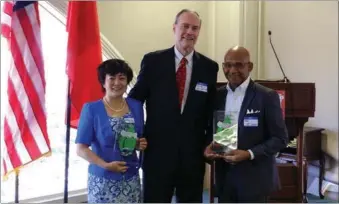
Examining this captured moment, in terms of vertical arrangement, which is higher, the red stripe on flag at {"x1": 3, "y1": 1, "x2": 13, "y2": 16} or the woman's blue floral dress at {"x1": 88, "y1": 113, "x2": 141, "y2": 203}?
the red stripe on flag at {"x1": 3, "y1": 1, "x2": 13, "y2": 16}

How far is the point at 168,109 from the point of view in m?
2.12

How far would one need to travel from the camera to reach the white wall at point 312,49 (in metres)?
4.66

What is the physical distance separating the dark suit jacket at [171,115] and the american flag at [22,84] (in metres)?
1.02

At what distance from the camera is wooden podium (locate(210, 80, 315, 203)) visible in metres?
3.55

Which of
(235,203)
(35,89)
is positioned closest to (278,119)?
(235,203)

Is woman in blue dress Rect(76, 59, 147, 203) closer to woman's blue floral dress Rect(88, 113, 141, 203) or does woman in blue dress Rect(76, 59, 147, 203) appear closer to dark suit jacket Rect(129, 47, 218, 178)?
woman's blue floral dress Rect(88, 113, 141, 203)

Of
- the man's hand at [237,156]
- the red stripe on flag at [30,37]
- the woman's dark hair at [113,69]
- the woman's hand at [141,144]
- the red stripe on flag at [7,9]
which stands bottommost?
the man's hand at [237,156]

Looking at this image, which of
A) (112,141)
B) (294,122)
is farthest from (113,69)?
(294,122)

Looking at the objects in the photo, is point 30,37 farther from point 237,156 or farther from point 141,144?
point 237,156

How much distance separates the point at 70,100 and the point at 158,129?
89 centimetres

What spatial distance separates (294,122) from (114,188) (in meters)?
2.30

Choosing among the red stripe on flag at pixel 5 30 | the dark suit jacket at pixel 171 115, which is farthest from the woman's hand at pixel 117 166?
the red stripe on flag at pixel 5 30

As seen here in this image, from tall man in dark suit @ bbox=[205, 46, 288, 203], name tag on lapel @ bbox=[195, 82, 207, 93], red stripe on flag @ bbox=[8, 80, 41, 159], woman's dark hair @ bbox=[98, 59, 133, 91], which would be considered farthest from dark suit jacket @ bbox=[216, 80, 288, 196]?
red stripe on flag @ bbox=[8, 80, 41, 159]

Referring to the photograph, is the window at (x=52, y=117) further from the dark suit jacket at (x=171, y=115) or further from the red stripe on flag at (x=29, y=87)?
the dark suit jacket at (x=171, y=115)
